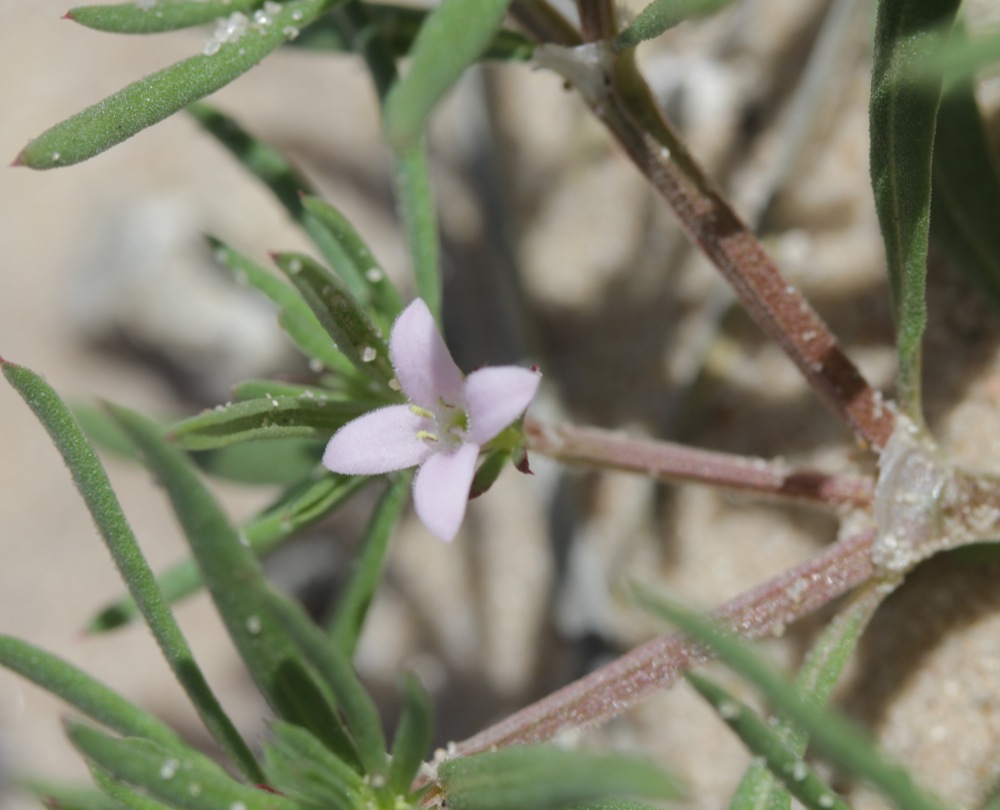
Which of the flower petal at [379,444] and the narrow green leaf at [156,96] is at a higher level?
the narrow green leaf at [156,96]

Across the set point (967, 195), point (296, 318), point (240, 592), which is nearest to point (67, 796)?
point (240, 592)

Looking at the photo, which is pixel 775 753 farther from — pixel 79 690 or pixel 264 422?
pixel 79 690

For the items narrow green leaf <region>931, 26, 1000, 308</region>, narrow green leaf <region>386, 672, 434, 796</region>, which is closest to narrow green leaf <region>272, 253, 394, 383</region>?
narrow green leaf <region>386, 672, 434, 796</region>

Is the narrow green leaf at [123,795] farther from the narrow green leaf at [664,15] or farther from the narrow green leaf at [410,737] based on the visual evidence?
the narrow green leaf at [664,15]

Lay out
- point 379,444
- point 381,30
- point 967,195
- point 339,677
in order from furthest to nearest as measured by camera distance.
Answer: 1. point 381,30
2. point 967,195
3. point 339,677
4. point 379,444

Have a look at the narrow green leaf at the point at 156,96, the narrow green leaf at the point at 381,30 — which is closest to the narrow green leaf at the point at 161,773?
the narrow green leaf at the point at 156,96
